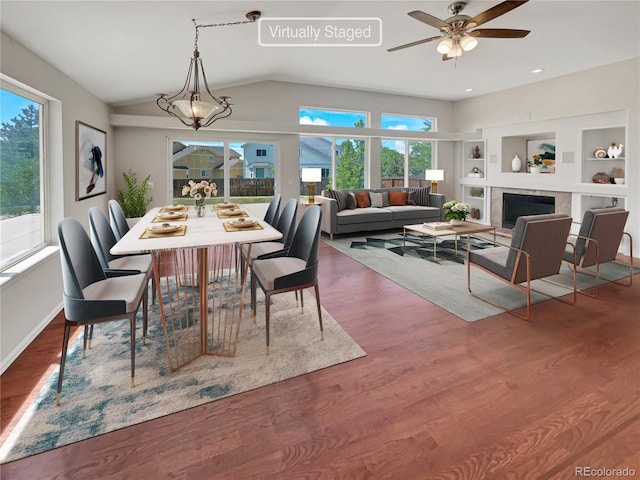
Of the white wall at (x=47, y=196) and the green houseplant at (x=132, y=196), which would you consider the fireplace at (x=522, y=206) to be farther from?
the white wall at (x=47, y=196)

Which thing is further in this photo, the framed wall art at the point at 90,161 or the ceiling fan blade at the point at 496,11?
the framed wall art at the point at 90,161

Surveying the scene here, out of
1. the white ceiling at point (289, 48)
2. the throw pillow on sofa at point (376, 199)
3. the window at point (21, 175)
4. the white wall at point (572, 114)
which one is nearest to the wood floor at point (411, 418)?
the window at point (21, 175)

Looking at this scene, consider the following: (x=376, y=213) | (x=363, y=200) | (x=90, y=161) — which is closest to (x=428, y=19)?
(x=376, y=213)

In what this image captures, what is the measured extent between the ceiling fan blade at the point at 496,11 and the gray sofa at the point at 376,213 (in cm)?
376

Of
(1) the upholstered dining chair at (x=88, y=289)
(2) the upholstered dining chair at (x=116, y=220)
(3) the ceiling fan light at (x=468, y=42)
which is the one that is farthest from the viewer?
(3) the ceiling fan light at (x=468, y=42)

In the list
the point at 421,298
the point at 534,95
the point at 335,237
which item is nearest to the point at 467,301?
the point at 421,298

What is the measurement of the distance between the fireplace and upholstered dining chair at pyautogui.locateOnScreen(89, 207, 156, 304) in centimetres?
680

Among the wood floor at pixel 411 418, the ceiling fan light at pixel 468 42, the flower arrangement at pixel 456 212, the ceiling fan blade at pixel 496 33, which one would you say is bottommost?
the wood floor at pixel 411 418

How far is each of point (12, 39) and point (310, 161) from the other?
5511 mm

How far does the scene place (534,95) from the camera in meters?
6.83

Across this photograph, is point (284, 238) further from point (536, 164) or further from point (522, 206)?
point (536, 164)

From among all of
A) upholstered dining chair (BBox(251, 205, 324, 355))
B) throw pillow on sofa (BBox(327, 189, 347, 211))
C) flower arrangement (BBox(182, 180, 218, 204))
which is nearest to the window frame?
flower arrangement (BBox(182, 180, 218, 204))

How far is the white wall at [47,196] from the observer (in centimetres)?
251

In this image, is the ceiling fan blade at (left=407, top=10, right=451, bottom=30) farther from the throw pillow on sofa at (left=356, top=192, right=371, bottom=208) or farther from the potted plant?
the potted plant
